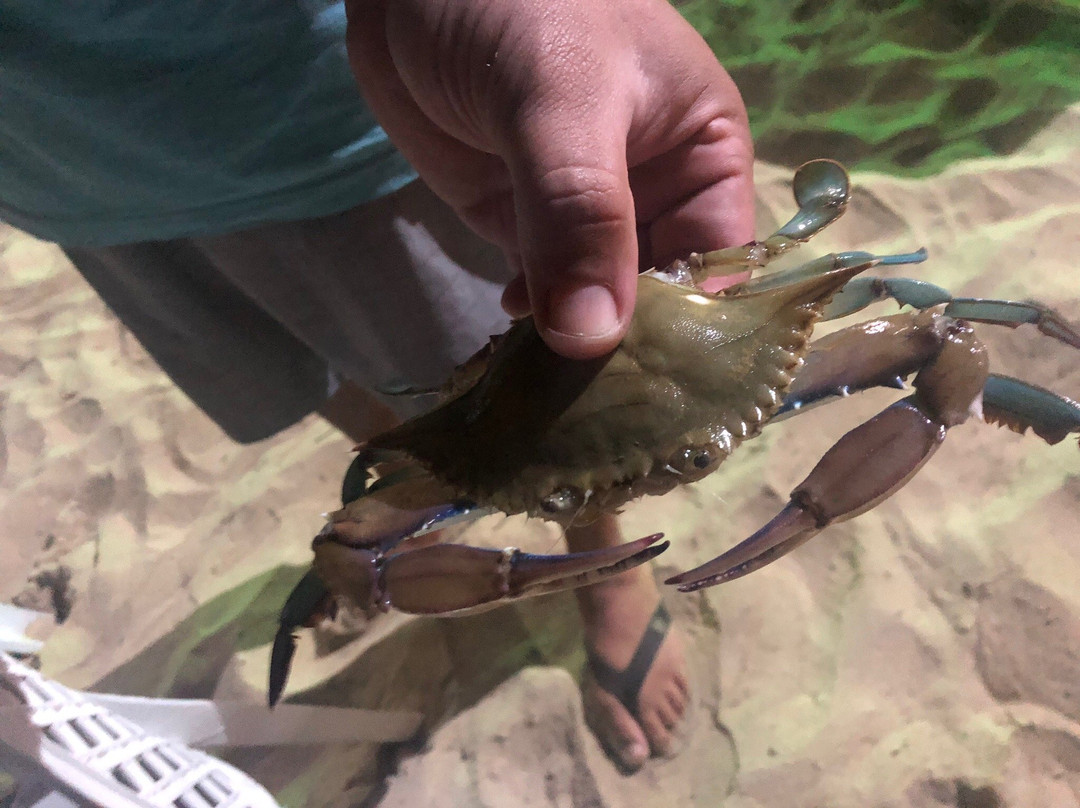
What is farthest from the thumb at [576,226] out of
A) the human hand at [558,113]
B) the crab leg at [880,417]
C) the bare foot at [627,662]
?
the bare foot at [627,662]

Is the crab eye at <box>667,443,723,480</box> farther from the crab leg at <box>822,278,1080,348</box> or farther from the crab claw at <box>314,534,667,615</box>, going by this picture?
the crab leg at <box>822,278,1080,348</box>

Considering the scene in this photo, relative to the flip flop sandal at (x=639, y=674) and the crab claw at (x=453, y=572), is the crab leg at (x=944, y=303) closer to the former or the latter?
the crab claw at (x=453, y=572)

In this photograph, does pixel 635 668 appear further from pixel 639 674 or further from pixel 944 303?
pixel 944 303

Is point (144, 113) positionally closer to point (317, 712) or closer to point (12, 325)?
point (317, 712)

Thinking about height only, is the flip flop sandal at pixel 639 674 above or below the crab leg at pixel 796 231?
below

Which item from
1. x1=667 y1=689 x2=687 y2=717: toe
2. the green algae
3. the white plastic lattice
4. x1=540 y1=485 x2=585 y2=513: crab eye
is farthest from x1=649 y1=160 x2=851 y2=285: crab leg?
the green algae

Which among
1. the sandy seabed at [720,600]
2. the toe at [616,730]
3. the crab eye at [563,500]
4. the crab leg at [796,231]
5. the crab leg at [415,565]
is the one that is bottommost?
→ the toe at [616,730]
